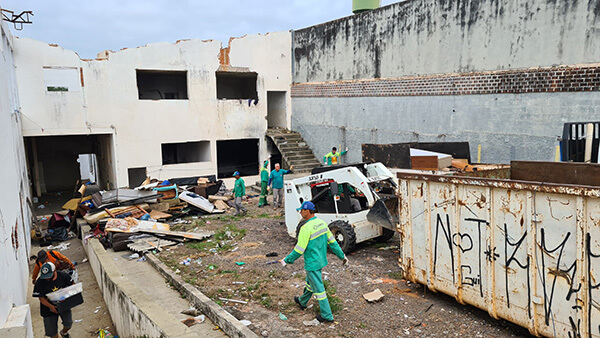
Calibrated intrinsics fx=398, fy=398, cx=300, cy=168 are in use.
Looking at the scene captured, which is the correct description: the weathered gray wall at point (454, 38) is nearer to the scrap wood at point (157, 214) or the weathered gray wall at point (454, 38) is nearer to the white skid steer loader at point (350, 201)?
the white skid steer loader at point (350, 201)

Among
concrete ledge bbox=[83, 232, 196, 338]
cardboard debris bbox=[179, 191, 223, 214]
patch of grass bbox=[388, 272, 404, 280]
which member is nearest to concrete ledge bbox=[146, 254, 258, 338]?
concrete ledge bbox=[83, 232, 196, 338]

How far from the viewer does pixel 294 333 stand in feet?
16.9

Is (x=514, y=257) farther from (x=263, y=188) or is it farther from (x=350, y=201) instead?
(x=263, y=188)

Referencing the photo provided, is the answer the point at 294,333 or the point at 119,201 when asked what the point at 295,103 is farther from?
the point at 294,333

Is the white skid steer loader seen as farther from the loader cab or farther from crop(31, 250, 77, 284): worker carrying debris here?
crop(31, 250, 77, 284): worker carrying debris

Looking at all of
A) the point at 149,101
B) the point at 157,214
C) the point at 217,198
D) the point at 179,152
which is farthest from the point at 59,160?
the point at 157,214

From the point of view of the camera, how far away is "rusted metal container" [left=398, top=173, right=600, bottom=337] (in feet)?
13.1

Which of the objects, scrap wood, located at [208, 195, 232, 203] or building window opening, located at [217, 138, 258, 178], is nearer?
scrap wood, located at [208, 195, 232, 203]

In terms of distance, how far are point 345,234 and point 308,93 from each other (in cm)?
1189

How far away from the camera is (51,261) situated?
21.2 feet

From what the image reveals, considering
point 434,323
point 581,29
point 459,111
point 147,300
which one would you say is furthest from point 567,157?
point 147,300

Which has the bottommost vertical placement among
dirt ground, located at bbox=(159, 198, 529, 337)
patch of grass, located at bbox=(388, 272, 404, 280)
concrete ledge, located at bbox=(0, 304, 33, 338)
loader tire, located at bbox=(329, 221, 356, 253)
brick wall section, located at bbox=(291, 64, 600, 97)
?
dirt ground, located at bbox=(159, 198, 529, 337)

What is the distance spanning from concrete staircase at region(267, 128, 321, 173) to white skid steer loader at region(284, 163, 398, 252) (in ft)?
28.1

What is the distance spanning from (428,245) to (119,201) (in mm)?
9366
